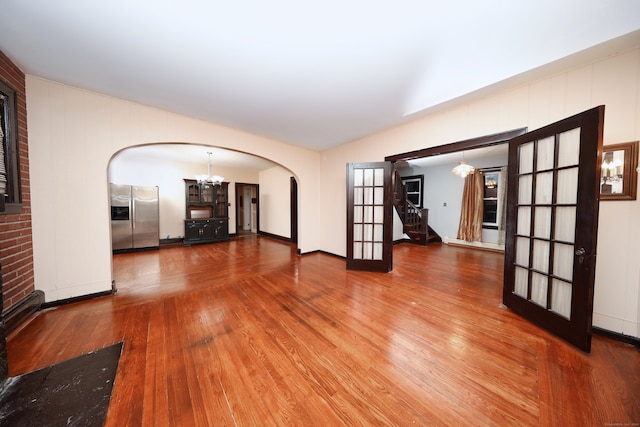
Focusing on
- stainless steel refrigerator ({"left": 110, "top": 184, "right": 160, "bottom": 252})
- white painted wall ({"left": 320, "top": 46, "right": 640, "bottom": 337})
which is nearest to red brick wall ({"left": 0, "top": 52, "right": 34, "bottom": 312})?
stainless steel refrigerator ({"left": 110, "top": 184, "right": 160, "bottom": 252})

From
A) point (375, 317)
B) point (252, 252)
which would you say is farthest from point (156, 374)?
point (252, 252)

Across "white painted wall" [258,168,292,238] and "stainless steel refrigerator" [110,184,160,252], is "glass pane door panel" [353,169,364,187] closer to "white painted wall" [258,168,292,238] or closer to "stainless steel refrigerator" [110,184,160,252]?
"white painted wall" [258,168,292,238]

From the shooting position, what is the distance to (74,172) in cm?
256

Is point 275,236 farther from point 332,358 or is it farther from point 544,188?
point 544,188

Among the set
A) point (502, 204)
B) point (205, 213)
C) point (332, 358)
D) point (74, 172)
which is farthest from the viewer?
point (205, 213)

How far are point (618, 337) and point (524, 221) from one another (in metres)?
1.25

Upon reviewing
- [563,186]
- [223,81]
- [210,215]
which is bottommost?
[210,215]

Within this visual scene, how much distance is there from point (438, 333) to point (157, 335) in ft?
9.04

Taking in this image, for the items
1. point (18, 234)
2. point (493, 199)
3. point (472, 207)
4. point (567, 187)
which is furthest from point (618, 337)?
point (18, 234)

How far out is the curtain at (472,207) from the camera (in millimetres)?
6000

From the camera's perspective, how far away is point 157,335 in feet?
6.45

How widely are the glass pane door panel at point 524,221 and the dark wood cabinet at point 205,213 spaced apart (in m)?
7.03

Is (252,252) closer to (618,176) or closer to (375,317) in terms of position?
(375,317)

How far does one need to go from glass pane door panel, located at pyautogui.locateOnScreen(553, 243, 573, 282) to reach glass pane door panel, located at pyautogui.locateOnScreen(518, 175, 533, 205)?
0.55m
